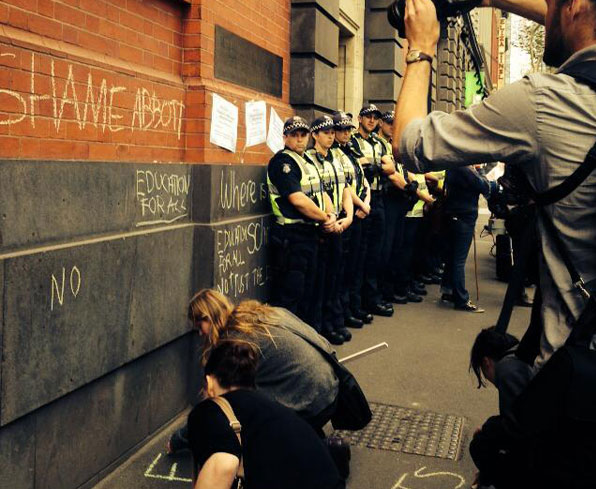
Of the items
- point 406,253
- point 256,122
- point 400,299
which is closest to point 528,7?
point 256,122

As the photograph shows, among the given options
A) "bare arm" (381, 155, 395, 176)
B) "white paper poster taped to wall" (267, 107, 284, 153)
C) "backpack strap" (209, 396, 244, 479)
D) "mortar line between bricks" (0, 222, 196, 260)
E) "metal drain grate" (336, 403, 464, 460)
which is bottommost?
"metal drain grate" (336, 403, 464, 460)

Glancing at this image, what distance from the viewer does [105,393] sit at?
4566mm

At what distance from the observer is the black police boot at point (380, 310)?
9281 mm

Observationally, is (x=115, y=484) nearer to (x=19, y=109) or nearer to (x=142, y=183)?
(x=142, y=183)

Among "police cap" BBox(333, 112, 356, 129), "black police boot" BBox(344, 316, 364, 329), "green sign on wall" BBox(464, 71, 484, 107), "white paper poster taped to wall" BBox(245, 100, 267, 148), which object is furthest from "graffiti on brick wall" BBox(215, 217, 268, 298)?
"green sign on wall" BBox(464, 71, 484, 107)

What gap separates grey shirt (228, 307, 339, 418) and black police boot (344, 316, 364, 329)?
14.3 ft

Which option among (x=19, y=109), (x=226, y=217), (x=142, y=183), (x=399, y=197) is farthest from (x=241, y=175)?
(x=399, y=197)

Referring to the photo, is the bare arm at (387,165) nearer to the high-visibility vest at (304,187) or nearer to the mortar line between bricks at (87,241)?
the high-visibility vest at (304,187)

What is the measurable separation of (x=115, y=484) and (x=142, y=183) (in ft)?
5.85

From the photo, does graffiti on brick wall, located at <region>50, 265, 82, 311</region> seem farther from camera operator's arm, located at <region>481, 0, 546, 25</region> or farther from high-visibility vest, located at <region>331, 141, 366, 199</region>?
high-visibility vest, located at <region>331, 141, 366, 199</region>

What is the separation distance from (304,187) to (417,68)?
503 centimetres

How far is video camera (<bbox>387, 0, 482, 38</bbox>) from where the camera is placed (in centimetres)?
219

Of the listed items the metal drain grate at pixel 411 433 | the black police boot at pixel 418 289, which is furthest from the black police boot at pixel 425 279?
the metal drain grate at pixel 411 433

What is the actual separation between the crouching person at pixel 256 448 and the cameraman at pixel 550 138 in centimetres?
116
